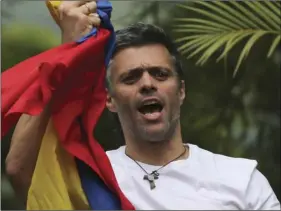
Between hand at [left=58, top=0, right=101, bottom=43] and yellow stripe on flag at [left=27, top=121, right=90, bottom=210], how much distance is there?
231mm

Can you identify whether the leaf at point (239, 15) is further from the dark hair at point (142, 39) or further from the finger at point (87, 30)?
the finger at point (87, 30)

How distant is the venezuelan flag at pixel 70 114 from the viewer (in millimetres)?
1420

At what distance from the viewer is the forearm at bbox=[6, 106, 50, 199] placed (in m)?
1.43

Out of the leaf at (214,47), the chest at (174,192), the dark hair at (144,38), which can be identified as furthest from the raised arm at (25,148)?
the leaf at (214,47)

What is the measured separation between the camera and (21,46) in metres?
1.47

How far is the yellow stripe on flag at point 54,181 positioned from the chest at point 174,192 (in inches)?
4.4

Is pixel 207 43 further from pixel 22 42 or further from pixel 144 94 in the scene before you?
pixel 22 42

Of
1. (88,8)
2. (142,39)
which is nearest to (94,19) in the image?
(88,8)

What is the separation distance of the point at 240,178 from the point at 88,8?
0.57 m

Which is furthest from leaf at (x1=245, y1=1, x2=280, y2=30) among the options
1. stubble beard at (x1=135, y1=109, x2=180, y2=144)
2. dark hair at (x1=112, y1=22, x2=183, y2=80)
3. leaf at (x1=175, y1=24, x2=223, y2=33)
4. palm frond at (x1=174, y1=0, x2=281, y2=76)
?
stubble beard at (x1=135, y1=109, x2=180, y2=144)

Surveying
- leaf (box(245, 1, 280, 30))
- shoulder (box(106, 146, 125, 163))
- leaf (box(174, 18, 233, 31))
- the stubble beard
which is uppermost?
leaf (box(245, 1, 280, 30))

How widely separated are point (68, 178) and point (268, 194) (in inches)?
20.0

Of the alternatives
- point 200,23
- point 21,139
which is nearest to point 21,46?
point 21,139

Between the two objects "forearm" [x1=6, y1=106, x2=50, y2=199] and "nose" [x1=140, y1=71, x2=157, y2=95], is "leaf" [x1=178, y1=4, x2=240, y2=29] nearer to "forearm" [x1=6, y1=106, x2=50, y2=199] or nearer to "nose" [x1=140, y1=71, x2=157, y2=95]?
"nose" [x1=140, y1=71, x2=157, y2=95]
